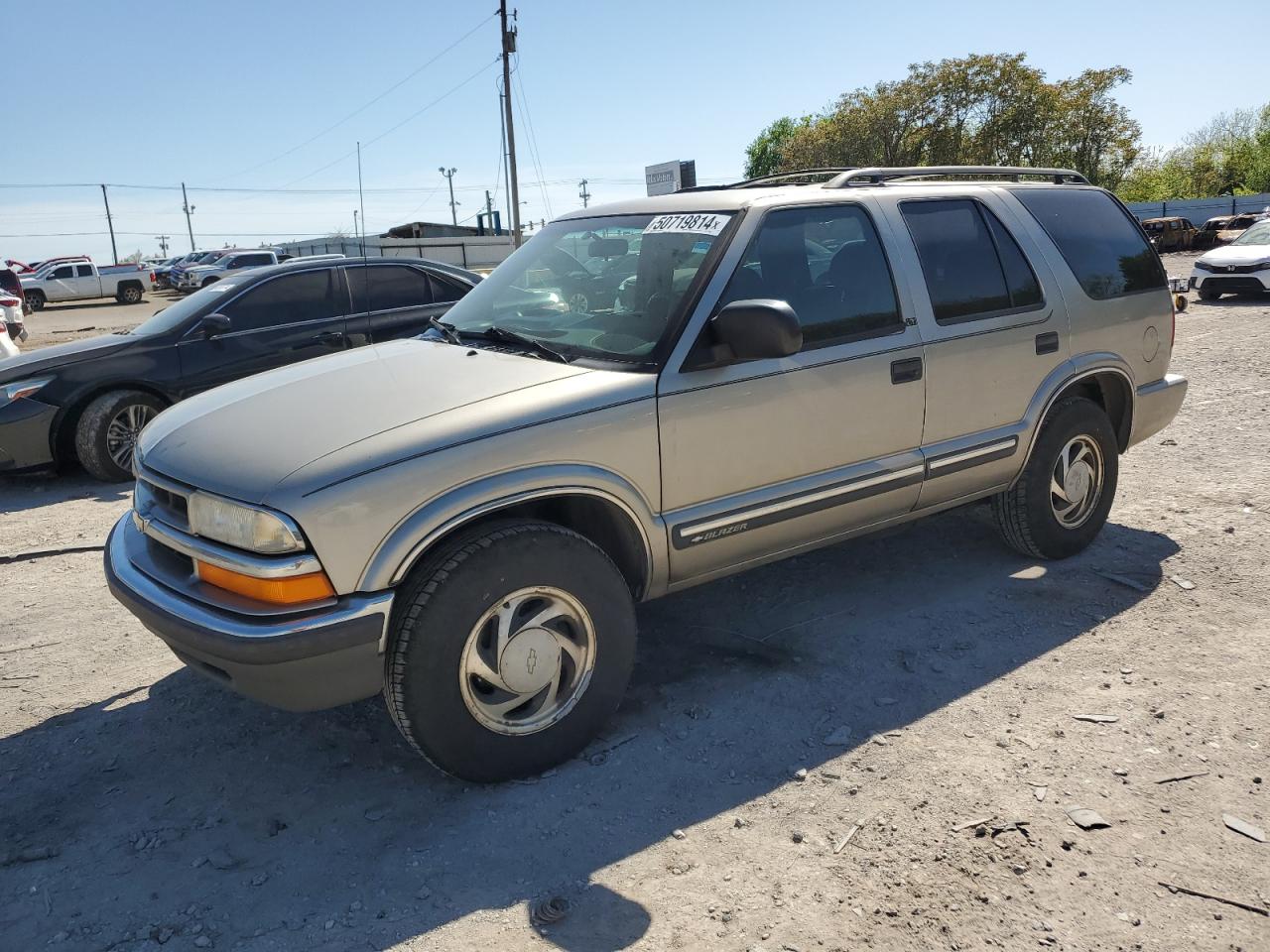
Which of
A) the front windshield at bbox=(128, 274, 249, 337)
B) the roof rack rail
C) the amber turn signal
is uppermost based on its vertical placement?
the roof rack rail

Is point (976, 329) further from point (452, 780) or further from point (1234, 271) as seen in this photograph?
point (1234, 271)

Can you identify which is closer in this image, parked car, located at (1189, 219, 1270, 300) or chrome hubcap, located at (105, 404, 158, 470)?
chrome hubcap, located at (105, 404, 158, 470)

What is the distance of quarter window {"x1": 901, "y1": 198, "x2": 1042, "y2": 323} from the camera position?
4102mm

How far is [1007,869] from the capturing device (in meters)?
2.68

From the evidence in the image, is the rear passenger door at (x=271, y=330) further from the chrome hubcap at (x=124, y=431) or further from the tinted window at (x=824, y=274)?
the tinted window at (x=824, y=274)

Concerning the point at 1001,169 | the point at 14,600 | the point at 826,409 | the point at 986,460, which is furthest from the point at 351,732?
the point at 1001,169

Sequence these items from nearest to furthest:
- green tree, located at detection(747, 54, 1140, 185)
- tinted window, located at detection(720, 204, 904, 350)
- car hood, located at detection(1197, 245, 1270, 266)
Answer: tinted window, located at detection(720, 204, 904, 350)
car hood, located at detection(1197, 245, 1270, 266)
green tree, located at detection(747, 54, 1140, 185)

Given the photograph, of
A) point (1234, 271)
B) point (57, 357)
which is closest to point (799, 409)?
point (57, 357)

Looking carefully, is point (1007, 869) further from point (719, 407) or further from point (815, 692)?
point (719, 407)

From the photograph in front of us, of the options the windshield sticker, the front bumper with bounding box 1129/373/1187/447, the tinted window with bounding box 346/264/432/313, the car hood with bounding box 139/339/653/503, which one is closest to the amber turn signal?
the car hood with bounding box 139/339/653/503

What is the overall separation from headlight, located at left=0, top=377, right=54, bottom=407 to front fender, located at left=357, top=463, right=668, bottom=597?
222 inches

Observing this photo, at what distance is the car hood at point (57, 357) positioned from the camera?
23.3 ft

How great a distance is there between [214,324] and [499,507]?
530 cm

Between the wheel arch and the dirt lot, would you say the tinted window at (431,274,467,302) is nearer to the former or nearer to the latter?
the dirt lot
